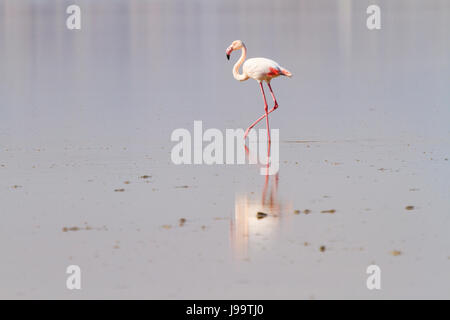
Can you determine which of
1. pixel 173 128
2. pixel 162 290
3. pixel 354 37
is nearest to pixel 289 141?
pixel 173 128

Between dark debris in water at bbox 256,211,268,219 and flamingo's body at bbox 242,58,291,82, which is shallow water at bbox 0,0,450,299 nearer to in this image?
dark debris in water at bbox 256,211,268,219

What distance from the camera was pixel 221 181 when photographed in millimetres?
12289

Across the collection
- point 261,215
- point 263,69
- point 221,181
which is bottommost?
point 261,215

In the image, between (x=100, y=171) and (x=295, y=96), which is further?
(x=295, y=96)

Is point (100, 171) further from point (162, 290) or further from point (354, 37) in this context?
point (354, 37)

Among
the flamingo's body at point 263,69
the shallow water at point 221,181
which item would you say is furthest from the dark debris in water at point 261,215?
the flamingo's body at point 263,69

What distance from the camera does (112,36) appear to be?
3556 cm

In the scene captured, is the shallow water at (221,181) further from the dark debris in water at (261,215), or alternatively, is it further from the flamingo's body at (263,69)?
the flamingo's body at (263,69)

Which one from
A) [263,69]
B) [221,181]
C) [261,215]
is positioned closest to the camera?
[261,215]

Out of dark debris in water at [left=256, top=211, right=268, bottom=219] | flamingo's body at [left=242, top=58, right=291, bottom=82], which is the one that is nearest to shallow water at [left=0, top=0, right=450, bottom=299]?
dark debris in water at [left=256, top=211, right=268, bottom=219]

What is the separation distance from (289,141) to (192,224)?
5674 millimetres

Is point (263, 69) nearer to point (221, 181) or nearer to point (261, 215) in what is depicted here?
point (221, 181)

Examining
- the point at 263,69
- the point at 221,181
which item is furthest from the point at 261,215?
the point at 263,69
